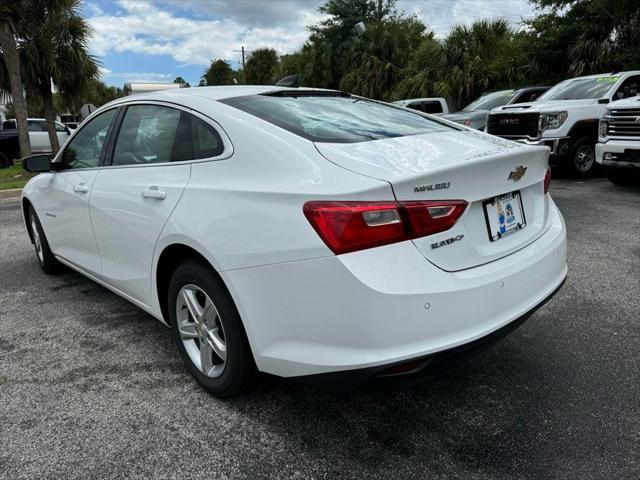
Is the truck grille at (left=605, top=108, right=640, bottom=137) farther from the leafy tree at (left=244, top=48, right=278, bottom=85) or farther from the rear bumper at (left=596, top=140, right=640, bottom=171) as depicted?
the leafy tree at (left=244, top=48, right=278, bottom=85)

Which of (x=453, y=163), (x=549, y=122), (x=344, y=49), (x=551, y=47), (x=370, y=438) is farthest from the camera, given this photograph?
(x=344, y=49)

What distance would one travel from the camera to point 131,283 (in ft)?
10.1

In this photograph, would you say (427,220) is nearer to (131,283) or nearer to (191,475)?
(191,475)

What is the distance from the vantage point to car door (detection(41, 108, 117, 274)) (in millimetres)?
3482

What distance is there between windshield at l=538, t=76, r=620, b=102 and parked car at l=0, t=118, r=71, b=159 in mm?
15629

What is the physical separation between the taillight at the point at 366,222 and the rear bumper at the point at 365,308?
0.04m

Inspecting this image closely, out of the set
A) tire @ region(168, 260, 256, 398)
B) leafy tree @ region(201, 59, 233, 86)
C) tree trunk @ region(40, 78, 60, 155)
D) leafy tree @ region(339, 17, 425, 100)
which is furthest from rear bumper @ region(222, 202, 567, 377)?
leafy tree @ region(201, 59, 233, 86)

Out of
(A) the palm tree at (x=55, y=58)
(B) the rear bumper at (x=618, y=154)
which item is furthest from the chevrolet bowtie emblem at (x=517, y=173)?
(A) the palm tree at (x=55, y=58)

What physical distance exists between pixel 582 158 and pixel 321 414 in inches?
339

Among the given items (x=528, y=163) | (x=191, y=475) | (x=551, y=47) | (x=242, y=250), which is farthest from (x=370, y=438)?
(x=551, y=47)

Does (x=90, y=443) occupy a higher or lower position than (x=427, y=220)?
lower

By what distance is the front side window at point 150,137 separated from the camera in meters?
2.80

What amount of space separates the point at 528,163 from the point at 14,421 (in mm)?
2726

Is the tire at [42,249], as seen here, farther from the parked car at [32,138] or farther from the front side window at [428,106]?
the parked car at [32,138]
